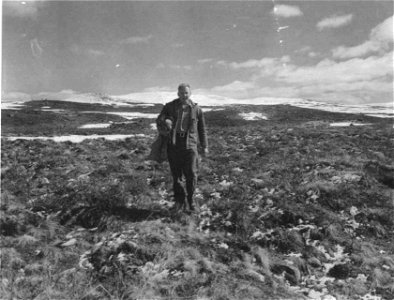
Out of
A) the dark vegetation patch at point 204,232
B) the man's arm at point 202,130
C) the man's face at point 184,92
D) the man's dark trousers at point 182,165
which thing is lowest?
the dark vegetation patch at point 204,232

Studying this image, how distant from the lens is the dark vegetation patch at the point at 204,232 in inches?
166

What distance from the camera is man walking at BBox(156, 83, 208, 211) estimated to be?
19.3 ft

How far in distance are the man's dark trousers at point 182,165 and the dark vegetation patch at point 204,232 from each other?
13.6 inches

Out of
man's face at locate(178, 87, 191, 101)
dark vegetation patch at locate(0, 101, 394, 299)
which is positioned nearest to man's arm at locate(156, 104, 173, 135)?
man's face at locate(178, 87, 191, 101)

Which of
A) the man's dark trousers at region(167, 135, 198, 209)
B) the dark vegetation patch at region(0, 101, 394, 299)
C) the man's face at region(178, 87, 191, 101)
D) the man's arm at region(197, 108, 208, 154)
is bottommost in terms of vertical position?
the dark vegetation patch at region(0, 101, 394, 299)

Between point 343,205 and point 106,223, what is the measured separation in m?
3.75

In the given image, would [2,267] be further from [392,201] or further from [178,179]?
[392,201]

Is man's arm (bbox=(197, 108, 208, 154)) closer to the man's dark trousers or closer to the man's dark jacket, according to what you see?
the man's dark jacket

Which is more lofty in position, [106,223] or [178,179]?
[178,179]

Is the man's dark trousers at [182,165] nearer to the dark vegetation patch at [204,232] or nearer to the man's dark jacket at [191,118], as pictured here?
the man's dark jacket at [191,118]

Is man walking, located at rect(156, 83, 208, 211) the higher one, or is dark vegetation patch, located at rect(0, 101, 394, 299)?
man walking, located at rect(156, 83, 208, 211)

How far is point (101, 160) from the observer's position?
10523 mm

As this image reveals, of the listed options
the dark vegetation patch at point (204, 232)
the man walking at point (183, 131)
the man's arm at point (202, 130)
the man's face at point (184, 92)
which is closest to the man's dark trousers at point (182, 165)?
the man walking at point (183, 131)

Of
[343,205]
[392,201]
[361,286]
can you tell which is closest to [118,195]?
[343,205]
